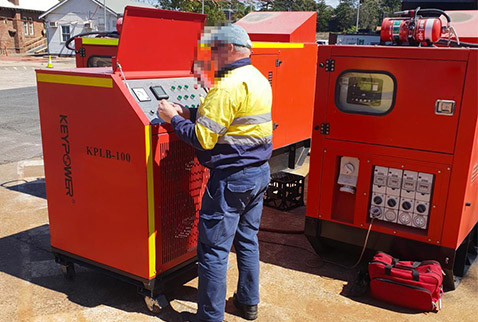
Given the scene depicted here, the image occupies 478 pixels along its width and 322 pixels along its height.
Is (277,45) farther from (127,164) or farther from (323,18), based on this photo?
(323,18)

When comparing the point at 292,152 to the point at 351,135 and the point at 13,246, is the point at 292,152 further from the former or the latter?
the point at 13,246

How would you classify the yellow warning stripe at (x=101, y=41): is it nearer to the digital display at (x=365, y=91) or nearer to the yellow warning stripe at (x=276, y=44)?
the yellow warning stripe at (x=276, y=44)

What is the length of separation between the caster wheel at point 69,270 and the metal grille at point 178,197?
877 mm

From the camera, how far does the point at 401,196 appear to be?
375cm

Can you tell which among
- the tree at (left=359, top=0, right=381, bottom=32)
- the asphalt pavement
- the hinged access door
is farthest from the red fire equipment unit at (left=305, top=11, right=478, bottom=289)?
the tree at (left=359, top=0, right=381, bottom=32)

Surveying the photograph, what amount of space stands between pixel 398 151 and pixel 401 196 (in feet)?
1.20

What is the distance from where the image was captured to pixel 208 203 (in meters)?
3.02

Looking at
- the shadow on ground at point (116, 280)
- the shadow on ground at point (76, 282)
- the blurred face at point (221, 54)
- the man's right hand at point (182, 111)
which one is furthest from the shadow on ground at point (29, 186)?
the blurred face at point (221, 54)

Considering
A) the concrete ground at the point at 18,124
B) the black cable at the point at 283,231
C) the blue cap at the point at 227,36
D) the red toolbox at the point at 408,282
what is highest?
the blue cap at the point at 227,36

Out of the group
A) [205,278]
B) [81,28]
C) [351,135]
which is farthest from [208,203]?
[81,28]

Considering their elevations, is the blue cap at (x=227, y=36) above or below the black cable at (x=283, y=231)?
above

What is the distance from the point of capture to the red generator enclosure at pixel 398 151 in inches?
135

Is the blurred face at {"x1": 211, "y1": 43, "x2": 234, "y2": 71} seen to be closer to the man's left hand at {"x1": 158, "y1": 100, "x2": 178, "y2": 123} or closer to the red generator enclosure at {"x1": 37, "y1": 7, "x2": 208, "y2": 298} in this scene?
the man's left hand at {"x1": 158, "y1": 100, "x2": 178, "y2": 123}

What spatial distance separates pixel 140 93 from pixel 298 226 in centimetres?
258
